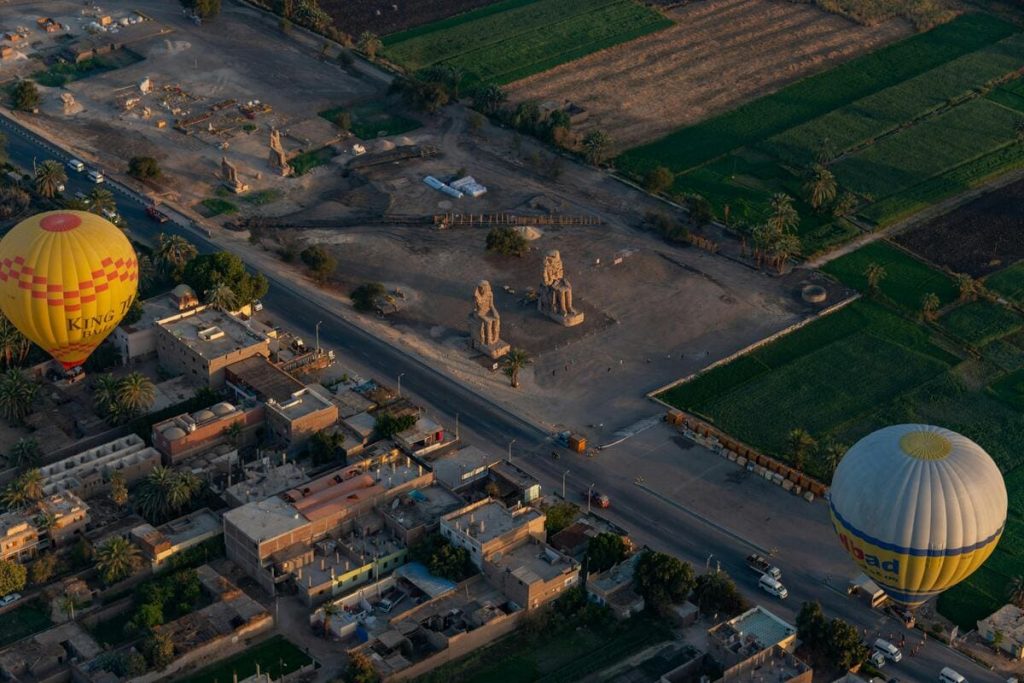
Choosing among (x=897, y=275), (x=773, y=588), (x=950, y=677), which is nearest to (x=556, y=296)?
(x=897, y=275)

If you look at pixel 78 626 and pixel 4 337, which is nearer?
pixel 78 626

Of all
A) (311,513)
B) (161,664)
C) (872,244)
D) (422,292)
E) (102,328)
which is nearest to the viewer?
(161,664)

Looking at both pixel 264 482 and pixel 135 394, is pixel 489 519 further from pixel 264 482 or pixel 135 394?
pixel 135 394

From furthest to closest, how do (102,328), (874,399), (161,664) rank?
(874,399)
(102,328)
(161,664)

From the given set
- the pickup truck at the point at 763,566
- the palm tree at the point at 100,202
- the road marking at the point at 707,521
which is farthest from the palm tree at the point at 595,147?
the pickup truck at the point at 763,566

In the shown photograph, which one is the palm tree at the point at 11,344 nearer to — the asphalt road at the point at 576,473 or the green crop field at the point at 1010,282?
the asphalt road at the point at 576,473

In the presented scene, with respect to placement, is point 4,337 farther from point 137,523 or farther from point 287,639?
point 287,639

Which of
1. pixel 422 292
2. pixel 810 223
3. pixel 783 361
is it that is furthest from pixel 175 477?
pixel 810 223
